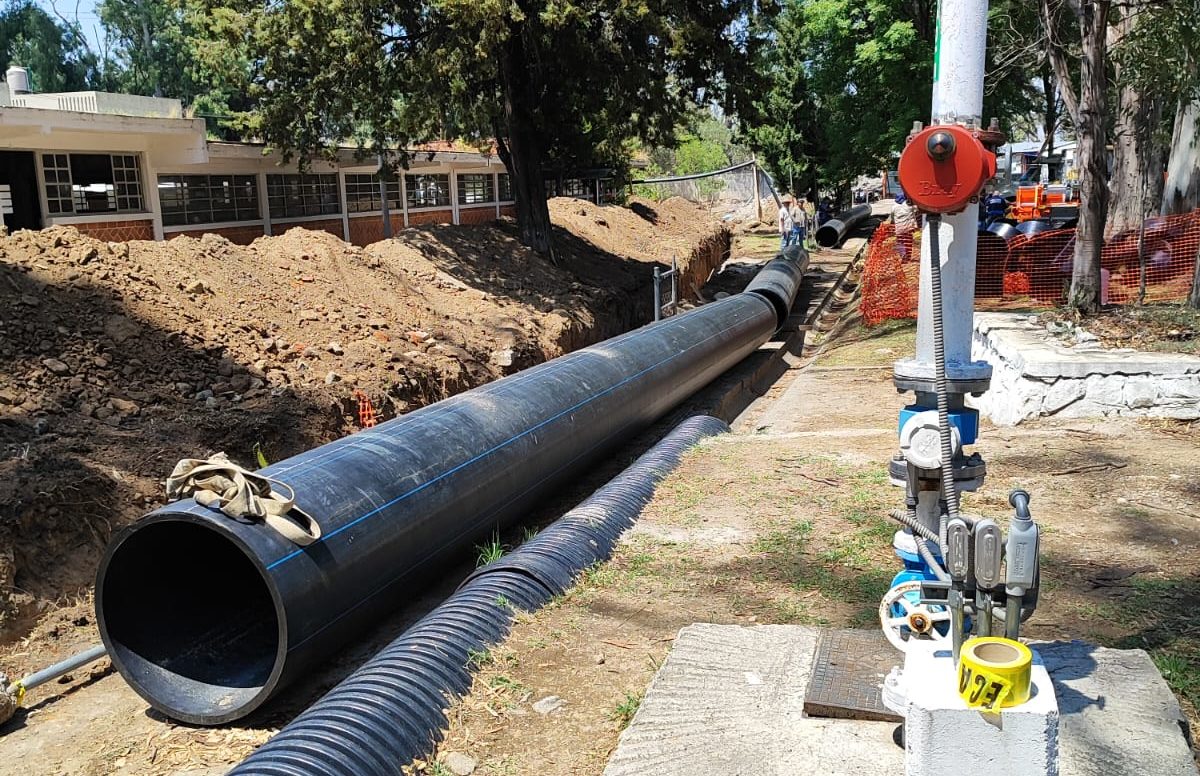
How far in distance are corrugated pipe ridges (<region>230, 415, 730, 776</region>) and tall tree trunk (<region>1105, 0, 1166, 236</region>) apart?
13380mm

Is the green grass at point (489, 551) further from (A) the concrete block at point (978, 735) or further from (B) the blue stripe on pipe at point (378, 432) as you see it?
(A) the concrete block at point (978, 735)

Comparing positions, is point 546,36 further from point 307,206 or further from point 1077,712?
point 1077,712

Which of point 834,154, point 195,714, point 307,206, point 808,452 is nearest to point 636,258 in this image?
point 307,206

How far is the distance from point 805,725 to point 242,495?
2.93 meters

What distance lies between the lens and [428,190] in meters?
28.9

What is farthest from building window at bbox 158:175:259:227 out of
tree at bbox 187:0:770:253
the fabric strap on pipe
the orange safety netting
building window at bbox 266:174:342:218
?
the fabric strap on pipe

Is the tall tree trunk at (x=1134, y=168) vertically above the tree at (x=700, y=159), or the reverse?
the tree at (x=700, y=159)

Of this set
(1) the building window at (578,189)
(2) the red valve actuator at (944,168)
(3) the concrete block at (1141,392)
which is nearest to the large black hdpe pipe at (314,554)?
(2) the red valve actuator at (944,168)

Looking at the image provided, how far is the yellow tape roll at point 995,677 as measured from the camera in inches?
101

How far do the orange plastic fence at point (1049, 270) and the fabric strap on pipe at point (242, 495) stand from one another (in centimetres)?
1178

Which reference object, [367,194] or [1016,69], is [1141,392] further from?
[367,194]

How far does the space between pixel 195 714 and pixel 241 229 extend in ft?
59.3

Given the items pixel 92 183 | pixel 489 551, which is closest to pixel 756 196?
pixel 92 183

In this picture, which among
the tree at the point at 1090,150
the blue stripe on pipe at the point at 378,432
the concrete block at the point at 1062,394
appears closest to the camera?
the blue stripe on pipe at the point at 378,432
